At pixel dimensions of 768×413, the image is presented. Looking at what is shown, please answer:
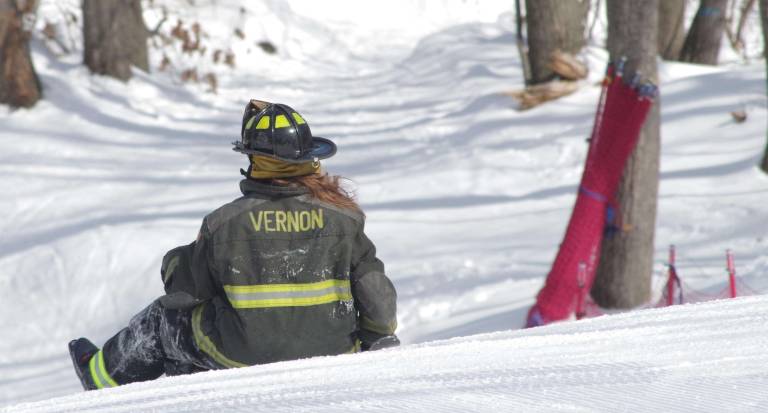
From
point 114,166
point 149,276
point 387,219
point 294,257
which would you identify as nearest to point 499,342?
point 294,257

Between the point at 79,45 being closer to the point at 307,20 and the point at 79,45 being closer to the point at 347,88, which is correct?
the point at 347,88

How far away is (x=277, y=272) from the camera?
10.7 feet

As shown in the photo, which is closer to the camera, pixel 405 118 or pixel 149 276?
pixel 149 276

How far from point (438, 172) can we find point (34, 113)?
5391mm

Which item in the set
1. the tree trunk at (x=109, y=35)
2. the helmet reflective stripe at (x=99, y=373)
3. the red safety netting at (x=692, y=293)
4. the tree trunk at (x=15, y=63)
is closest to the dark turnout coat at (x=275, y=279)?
the helmet reflective stripe at (x=99, y=373)

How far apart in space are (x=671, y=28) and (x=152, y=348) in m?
12.8

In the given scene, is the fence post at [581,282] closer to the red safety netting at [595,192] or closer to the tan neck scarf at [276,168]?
the red safety netting at [595,192]

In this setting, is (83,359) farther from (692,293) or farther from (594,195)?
(692,293)

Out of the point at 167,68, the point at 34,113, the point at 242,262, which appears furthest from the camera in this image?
the point at 167,68

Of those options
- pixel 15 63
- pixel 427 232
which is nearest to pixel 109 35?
pixel 15 63

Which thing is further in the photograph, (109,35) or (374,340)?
(109,35)

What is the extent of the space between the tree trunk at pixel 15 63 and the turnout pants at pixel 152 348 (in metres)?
9.03

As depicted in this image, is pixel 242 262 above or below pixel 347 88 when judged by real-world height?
above

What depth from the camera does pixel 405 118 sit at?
1398 cm
